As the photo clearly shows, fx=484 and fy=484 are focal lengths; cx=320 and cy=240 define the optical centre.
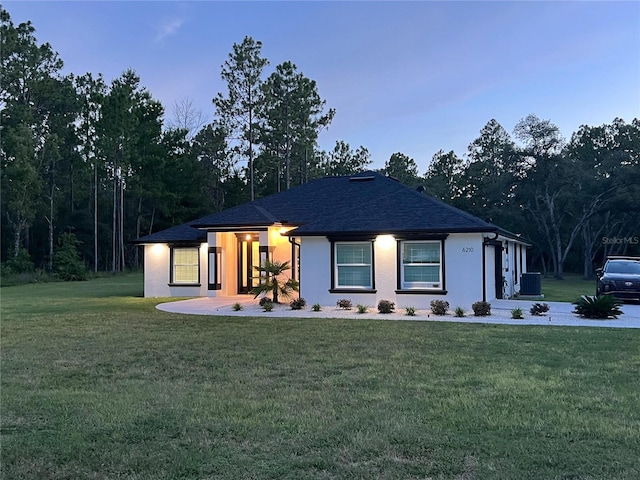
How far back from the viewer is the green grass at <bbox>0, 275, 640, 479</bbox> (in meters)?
3.54

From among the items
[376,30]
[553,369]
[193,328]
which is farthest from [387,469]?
[376,30]

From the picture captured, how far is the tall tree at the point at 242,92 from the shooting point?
33.0m

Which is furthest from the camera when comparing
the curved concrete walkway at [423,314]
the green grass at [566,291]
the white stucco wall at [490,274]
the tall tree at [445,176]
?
the tall tree at [445,176]

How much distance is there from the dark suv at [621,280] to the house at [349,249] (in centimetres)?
330

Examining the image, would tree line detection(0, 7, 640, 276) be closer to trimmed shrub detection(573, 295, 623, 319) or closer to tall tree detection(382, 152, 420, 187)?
tall tree detection(382, 152, 420, 187)

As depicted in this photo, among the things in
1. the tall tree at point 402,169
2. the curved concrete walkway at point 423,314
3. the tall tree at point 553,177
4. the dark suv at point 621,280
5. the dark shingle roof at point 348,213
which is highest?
the tall tree at point 402,169

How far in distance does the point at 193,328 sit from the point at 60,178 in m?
38.7

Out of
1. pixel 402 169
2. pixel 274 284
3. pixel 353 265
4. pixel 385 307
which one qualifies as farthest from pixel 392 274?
pixel 402 169

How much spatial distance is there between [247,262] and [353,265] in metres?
5.59

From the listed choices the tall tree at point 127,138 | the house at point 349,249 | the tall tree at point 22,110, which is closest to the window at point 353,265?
the house at point 349,249

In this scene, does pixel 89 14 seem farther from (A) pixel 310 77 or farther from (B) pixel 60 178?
(B) pixel 60 178

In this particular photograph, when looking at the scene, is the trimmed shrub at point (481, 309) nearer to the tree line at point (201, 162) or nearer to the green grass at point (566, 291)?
the green grass at point (566, 291)

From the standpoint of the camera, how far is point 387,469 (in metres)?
3.42

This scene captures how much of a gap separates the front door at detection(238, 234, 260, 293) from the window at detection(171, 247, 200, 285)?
1.77m
